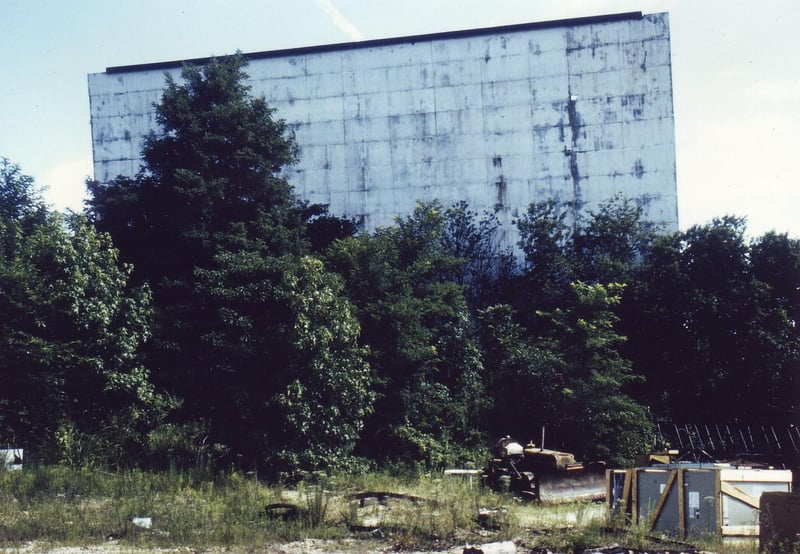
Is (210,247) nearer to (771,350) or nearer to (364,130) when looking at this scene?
(364,130)

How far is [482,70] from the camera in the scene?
32719 mm

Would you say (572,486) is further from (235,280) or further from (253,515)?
(235,280)

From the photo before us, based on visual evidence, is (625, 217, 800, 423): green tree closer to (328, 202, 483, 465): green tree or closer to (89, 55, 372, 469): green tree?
(328, 202, 483, 465): green tree

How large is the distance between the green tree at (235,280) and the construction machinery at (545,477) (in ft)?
12.2

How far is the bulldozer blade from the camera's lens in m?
18.5

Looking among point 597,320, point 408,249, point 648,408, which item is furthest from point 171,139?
point 648,408

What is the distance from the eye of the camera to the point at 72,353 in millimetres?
19672

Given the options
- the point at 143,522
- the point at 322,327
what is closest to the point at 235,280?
the point at 322,327

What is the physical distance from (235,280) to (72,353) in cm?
433

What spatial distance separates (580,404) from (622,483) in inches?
325

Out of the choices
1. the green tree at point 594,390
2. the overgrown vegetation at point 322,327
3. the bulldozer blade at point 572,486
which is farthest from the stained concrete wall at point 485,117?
the bulldozer blade at point 572,486

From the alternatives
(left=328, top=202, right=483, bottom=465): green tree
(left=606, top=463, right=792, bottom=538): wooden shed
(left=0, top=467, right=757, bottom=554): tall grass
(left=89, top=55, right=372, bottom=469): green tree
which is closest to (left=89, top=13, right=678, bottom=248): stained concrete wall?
(left=89, top=55, right=372, bottom=469): green tree

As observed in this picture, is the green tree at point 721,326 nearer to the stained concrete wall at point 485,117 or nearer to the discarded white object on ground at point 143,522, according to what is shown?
the stained concrete wall at point 485,117

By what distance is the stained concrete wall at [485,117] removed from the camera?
31.5 meters
